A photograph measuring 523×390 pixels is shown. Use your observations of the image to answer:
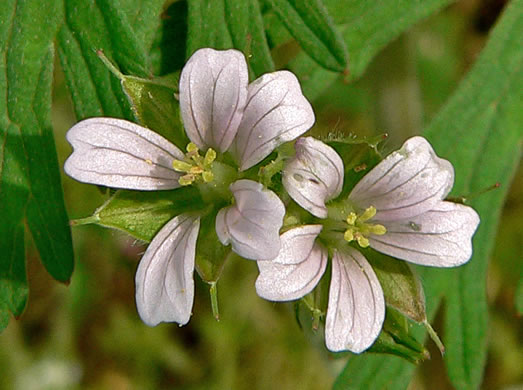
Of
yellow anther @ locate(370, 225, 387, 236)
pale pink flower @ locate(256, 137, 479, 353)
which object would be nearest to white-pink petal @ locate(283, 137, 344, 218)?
pale pink flower @ locate(256, 137, 479, 353)

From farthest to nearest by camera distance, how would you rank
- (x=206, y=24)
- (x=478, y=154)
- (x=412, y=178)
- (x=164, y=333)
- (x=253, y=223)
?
(x=164, y=333) → (x=478, y=154) → (x=206, y=24) → (x=412, y=178) → (x=253, y=223)

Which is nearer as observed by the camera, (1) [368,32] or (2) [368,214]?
(2) [368,214]

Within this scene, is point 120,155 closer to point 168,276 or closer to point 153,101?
point 153,101

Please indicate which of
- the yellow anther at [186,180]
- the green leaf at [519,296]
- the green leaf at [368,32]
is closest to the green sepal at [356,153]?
the yellow anther at [186,180]

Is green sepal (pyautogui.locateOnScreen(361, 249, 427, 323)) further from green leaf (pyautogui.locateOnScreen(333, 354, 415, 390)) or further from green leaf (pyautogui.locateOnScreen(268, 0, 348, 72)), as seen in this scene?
green leaf (pyautogui.locateOnScreen(333, 354, 415, 390))

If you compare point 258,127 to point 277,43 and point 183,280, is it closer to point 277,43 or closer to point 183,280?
point 183,280

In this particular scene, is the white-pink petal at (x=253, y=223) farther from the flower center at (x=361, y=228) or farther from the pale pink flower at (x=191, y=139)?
the flower center at (x=361, y=228)

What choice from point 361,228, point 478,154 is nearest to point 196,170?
point 361,228
